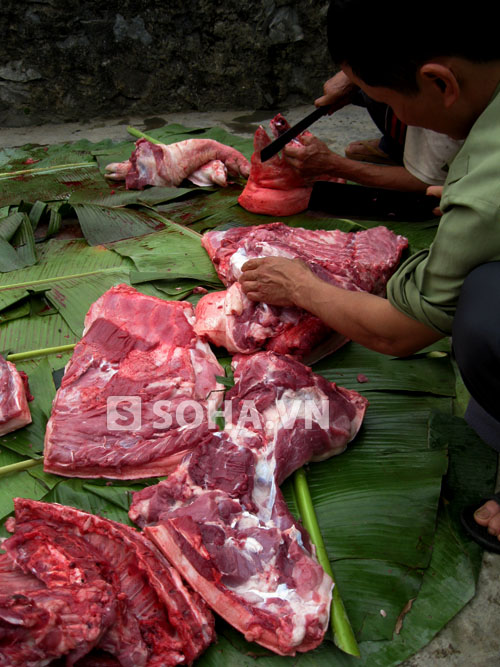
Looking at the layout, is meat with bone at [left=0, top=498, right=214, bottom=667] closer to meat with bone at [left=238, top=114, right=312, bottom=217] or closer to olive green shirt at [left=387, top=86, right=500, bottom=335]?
olive green shirt at [left=387, top=86, right=500, bottom=335]

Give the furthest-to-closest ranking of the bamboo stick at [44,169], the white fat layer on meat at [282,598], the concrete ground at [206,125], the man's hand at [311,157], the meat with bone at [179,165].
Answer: the concrete ground at [206,125] → the bamboo stick at [44,169] → the meat with bone at [179,165] → the man's hand at [311,157] → the white fat layer on meat at [282,598]

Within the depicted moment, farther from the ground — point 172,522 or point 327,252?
point 327,252

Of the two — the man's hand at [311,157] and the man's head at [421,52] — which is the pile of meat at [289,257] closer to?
the man's hand at [311,157]

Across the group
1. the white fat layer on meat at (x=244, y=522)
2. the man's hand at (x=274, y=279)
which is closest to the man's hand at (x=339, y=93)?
the man's hand at (x=274, y=279)

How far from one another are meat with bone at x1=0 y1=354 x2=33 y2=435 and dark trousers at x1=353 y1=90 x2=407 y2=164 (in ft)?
8.60

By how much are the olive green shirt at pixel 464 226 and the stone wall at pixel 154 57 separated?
5168 mm

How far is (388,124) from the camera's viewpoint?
12.1 feet

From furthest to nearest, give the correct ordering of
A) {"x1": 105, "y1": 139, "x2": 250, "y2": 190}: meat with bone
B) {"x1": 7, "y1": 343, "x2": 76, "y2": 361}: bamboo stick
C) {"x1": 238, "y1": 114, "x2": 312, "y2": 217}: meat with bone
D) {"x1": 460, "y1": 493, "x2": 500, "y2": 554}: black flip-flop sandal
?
{"x1": 105, "y1": 139, "x2": 250, "y2": 190}: meat with bone → {"x1": 238, "y1": 114, "x2": 312, "y2": 217}: meat with bone → {"x1": 7, "y1": 343, "x2": 76, "y2": 361}: bamboo stick → {"x1": 460, "y1": 493, "x2": 500, "y2": 554}: black flip-flop sandal

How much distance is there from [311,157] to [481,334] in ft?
7.20

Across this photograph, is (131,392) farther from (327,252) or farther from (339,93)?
(339,93)

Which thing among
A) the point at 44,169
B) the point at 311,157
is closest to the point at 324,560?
the point at 311,157

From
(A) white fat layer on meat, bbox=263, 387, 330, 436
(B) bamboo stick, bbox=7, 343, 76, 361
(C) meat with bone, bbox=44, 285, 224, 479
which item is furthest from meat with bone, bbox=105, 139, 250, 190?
(A) white fat layer on meat, bbox=263, 387, 330, 436

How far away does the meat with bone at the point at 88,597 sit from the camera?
1.36 m

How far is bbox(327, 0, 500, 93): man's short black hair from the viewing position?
1327 mm
